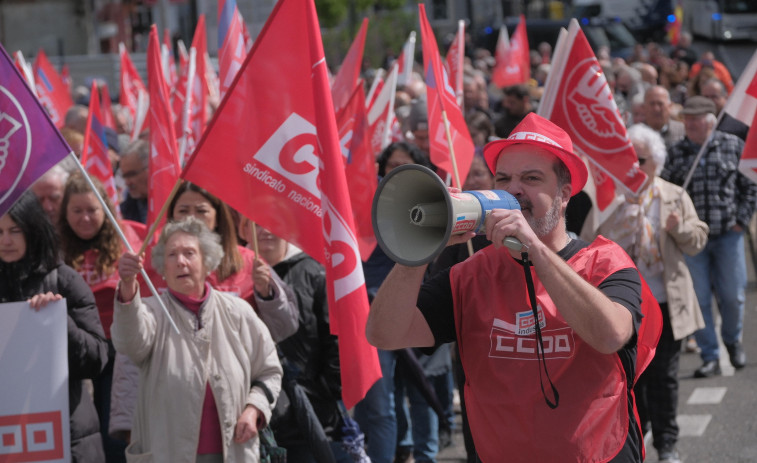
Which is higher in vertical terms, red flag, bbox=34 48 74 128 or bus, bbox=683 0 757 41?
bus, bbox=683 0 757 41

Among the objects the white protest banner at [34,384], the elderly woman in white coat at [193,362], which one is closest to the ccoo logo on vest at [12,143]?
the white protest banner at [34,384]

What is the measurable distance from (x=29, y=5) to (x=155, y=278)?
1479 inches

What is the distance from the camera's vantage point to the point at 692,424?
25.0ft

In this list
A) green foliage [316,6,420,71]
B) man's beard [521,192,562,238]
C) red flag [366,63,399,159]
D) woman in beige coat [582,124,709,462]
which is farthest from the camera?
green foliage [316,6,420,71]

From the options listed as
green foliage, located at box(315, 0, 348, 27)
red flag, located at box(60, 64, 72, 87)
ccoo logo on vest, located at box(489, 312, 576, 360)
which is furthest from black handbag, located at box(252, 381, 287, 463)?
green foliage, located at box(315, 0, 348, 27)

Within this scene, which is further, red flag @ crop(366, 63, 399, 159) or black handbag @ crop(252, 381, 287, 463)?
red flag @ crop(366, 63, 399, 159)

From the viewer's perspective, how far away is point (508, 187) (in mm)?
3252

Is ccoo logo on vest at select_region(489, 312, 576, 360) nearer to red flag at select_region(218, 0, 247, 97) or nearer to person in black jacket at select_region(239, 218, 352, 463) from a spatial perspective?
person in black jacket at select_region(239, 218, 352, 463)

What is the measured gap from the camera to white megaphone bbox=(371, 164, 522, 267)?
297 centimetres

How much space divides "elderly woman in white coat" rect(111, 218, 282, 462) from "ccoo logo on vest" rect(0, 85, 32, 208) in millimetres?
614

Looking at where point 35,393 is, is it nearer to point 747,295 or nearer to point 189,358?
point 189,358

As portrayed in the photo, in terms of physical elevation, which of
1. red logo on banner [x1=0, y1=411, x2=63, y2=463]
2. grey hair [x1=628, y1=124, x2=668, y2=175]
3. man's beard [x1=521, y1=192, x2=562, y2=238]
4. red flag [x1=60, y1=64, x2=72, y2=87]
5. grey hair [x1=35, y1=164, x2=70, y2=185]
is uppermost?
red flag [x1=60, y1=64, x2=72, y2=87]

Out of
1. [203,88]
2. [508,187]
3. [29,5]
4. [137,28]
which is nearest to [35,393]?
[508,187]

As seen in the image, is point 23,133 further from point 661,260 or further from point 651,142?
point 661,260
